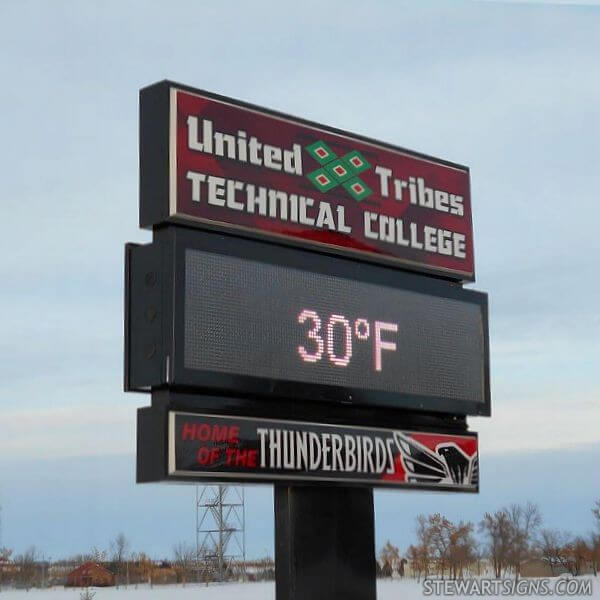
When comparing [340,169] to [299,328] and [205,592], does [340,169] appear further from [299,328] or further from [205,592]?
[205,592]

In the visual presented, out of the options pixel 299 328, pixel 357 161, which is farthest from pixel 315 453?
pixel 357 161

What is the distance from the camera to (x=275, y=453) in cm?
956

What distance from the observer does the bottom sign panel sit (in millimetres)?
→ 8992

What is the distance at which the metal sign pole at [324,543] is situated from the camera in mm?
10016

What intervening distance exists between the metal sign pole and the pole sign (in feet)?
2.95

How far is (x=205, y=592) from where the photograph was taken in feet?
101

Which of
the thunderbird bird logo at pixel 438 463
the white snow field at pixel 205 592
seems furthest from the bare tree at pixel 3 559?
the thunderbird bird logo at pixel 438 463

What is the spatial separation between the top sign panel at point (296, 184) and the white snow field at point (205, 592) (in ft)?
47.3

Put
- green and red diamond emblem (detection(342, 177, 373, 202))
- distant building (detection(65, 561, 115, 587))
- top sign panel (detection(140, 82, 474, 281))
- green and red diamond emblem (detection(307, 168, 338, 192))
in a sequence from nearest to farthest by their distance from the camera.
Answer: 1. top sign panel (detection(140, 82, 474, 281))
2. green and red diamond emblem (detection(307, 168, 338, 192))
3. green and red diamond emblem (detection(342, 177, 373, 202))
4. distant building (detection(65, 561, 115, 587))

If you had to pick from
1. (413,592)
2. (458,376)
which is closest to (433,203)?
(458,376)

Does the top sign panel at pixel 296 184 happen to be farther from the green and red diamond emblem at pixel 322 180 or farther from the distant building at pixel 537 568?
the distant building at pixel 537 568

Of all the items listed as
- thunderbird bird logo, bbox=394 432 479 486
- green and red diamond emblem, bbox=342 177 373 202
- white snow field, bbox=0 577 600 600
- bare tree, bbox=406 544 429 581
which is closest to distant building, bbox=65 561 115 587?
white snow field, bbox=0 577 600 600

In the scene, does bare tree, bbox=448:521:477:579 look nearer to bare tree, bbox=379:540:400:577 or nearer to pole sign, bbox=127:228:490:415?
bare tree, bbox=379:540:400:577

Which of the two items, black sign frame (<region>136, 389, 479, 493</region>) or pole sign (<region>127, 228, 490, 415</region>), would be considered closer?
black sign frame (<region>136, 389, 479, 493</region>)
